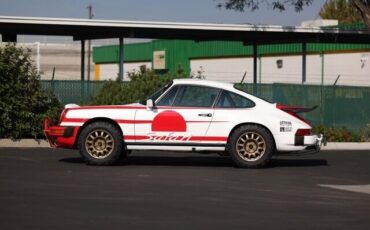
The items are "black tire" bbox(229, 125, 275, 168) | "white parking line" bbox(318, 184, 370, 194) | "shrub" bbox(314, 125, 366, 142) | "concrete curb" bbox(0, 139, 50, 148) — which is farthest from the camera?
"shrub" bbox(314, 125, 366, 142)

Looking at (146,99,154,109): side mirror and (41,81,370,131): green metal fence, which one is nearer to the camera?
(146,99,154,109): side mirror

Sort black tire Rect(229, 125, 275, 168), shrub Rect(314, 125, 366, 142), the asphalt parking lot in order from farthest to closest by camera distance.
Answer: shrub Rect(314, 125, 366, 142) < black tire Rect(229, 125, 275, 168) < the asphalt parking lot

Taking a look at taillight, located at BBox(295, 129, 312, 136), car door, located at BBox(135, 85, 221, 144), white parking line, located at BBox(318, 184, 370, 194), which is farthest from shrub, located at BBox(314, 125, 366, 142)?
A: white parking line, located at BBox(318, 184, 370, 194)

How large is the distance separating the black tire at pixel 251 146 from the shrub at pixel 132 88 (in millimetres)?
6901

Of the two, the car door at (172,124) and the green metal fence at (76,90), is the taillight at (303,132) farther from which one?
the green metal fence at (76,90)

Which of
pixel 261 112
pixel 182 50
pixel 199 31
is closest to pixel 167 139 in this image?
pixel 261 112

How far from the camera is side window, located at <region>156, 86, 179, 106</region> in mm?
14820

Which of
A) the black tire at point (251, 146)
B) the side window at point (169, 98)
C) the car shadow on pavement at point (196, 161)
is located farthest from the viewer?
the car shadow on pavement at point (196, 161)

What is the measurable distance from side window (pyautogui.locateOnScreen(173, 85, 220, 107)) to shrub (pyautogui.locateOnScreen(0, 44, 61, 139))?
5.99 meters

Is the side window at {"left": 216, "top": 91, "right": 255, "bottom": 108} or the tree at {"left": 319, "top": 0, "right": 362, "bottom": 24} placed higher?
the tree at {"left": 319, "top": 0, "right": 362, "bottom": 24}

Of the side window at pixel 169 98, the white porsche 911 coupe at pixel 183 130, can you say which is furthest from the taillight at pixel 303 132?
the side window at pixel 169 98

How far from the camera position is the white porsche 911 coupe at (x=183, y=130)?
48.3 feet

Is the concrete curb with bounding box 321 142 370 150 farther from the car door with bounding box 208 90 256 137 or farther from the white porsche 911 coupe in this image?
the car door with bounding box 208 90 256 137

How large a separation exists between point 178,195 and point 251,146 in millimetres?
4201
